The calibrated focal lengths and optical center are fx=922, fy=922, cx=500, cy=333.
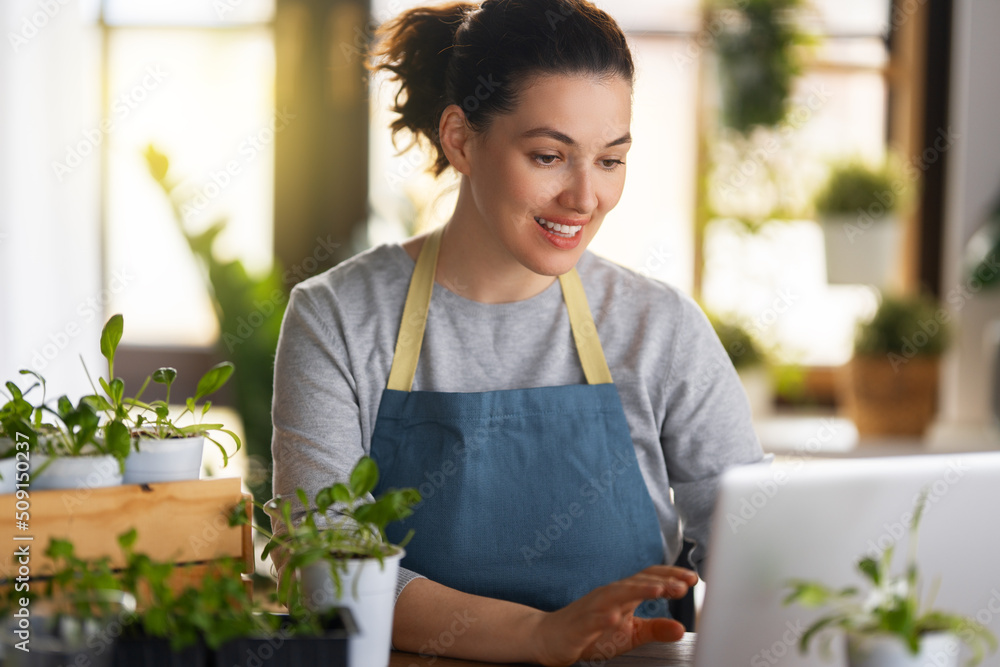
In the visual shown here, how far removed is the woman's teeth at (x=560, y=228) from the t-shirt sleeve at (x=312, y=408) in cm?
33

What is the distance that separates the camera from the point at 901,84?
155 inches

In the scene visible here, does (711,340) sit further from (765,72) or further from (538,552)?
(765,72)

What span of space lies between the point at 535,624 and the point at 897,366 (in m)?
3.04

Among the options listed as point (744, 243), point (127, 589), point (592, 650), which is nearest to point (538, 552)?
point (592, 650)

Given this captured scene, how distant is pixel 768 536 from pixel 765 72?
11.1 ft

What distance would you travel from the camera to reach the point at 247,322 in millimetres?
2588

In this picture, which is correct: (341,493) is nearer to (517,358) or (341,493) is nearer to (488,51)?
(517,358)

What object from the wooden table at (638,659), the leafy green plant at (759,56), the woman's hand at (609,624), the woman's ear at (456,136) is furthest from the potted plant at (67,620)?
the leafy green plant at (759,56)

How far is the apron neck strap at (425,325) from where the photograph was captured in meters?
1.33

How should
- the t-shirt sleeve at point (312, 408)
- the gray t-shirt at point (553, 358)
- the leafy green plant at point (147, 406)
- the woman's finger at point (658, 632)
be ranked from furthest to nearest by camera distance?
1. the gray t-shirt at point (553, 358)
2. the t-shirt sleeve at point (312, 408)
3. the woman's finger at point (658, 632)
4. the leafy green plant at point (147, 406)

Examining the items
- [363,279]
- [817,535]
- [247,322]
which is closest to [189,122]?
[247,322]

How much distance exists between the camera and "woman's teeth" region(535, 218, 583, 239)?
4.17 ft

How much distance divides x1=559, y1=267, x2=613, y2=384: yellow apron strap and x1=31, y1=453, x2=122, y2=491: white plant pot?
70cm

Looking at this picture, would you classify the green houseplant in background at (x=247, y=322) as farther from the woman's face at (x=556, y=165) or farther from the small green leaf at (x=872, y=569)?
the small green leaf at (x=872, y=569)
